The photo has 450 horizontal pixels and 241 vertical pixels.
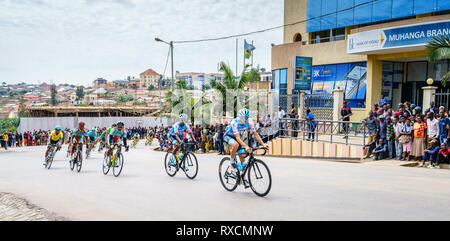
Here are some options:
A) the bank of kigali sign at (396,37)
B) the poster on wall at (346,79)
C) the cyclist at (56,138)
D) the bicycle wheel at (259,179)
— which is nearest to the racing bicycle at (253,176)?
the bicycle wheel at (259,179)

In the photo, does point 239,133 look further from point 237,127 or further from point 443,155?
point 443,155

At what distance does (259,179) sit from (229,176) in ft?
3.00

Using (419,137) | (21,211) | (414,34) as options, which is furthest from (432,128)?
(21,211)

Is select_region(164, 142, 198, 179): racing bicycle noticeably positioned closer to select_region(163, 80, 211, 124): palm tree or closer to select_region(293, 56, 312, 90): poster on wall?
select_region(293, 56, 312, 90): poster on wall

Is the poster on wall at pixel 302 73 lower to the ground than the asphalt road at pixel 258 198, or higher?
higher

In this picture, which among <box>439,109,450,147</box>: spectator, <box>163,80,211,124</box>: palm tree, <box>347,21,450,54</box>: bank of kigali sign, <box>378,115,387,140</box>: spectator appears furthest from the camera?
<box>163,80,211,124</box>: palm tree

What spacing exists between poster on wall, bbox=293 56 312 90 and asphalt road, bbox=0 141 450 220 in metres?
14.7

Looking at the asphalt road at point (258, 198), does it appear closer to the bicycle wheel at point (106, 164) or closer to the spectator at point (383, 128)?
the bicycle wheel at point (106, 164)

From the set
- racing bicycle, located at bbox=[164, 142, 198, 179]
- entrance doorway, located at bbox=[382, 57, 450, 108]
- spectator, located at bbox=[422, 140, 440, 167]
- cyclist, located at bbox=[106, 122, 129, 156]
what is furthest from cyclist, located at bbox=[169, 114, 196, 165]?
entrance doorway, located at bbox=[382, 57, 450, 108]

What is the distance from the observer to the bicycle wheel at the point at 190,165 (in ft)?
34.7

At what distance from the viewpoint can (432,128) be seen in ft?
38.9

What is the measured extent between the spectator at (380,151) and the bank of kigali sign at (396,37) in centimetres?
833

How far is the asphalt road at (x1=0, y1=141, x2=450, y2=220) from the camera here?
6.41 meters
